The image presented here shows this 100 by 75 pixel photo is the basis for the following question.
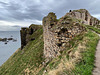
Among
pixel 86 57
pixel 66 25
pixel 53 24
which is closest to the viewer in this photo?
pixel 86 57

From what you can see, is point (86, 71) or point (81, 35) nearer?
point (86, 71)

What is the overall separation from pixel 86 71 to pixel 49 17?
831 cm

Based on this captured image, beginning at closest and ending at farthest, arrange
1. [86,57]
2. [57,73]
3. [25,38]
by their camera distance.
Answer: [57,73] → [86,57] → [25,38]

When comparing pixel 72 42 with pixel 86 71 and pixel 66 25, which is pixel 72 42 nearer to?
pixel 66 25

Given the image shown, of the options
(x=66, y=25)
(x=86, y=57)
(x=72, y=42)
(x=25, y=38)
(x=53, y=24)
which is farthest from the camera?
(x=25, y=38)

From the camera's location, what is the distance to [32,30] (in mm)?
35438

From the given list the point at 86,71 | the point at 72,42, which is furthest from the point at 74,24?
the point at 86,71

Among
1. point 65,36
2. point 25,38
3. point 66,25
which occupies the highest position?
point 66,25

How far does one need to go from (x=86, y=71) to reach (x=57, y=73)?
1.50 metres

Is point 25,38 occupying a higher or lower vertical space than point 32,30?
lower

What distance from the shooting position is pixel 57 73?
3854 millimetres

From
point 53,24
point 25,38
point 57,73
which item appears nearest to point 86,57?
point 57,73

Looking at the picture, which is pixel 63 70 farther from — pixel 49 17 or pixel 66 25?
pixel 49 17

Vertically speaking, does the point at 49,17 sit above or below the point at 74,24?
above
